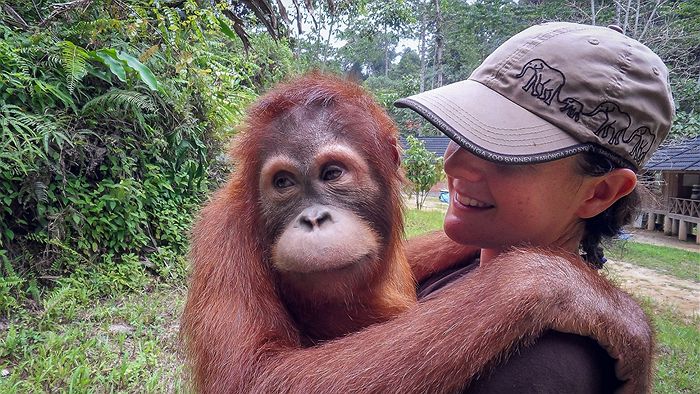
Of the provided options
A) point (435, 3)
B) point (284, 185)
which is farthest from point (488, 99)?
point (435, 3)

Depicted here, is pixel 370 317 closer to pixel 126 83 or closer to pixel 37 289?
pixel 37 289

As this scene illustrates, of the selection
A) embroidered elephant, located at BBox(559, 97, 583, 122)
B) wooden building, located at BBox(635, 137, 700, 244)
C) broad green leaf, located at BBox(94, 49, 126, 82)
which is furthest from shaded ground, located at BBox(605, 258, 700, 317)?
broad green leaf, located at BBox(94, 49, 126, 82)

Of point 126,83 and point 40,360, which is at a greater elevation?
point 126,83

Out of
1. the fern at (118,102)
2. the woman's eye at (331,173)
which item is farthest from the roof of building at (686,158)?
the woman's eye at (331,173)

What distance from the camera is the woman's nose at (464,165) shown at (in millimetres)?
1367

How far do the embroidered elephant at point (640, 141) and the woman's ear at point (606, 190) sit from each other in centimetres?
5

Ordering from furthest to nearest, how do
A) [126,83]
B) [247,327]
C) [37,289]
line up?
[126,83]
[37,289]
[247,327]

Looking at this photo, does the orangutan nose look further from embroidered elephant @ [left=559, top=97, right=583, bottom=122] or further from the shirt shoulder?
embroidered elephant @ [left=559, top=97, right=583, bottom=122]

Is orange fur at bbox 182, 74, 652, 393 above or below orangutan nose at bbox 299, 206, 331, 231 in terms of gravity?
below

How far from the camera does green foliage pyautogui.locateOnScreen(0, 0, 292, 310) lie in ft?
13.8

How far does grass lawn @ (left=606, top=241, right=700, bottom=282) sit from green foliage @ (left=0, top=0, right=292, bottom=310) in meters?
6.49

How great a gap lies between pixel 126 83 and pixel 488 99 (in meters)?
4.55

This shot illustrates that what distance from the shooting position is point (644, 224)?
1528 centimetres

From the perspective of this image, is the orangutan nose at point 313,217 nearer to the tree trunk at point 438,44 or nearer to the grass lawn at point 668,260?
the grass lawn at point 668,260
